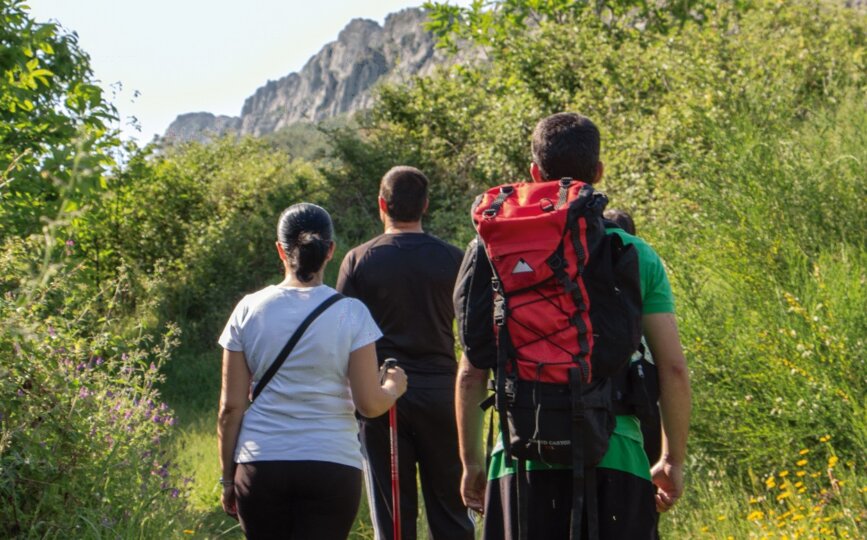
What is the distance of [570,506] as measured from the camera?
310cm

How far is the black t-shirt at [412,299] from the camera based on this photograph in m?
5.14

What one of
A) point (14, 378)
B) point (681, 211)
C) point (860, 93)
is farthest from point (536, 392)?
point (860, 93)

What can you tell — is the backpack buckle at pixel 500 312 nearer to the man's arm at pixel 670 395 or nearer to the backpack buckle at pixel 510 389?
the backpack buckle at pixel 510 389

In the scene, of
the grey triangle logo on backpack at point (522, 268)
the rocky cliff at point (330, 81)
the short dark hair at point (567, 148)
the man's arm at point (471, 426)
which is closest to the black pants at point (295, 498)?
the man's arm at point (471, 426)

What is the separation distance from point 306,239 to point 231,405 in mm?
679

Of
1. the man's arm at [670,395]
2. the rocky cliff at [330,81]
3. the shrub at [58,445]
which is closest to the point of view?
the man's arm at [670,395]

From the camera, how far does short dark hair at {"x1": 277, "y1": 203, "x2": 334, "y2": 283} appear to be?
3988 millimetres

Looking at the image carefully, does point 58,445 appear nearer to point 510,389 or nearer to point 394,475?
point 394,475

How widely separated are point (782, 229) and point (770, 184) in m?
0.37

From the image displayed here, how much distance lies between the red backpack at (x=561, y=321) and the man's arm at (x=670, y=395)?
6.9 inches

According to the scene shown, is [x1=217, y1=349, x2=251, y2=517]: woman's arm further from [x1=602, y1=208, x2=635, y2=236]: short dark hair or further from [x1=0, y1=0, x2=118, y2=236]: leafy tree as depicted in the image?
[x1=0, y1=0, x2=118, y2=236]: leafy tree

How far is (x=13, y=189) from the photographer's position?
30.7 ft

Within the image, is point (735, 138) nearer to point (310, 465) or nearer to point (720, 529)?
point (720, 529)

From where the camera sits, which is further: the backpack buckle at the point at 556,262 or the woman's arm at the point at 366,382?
the woman's arm at the point at 366,382
